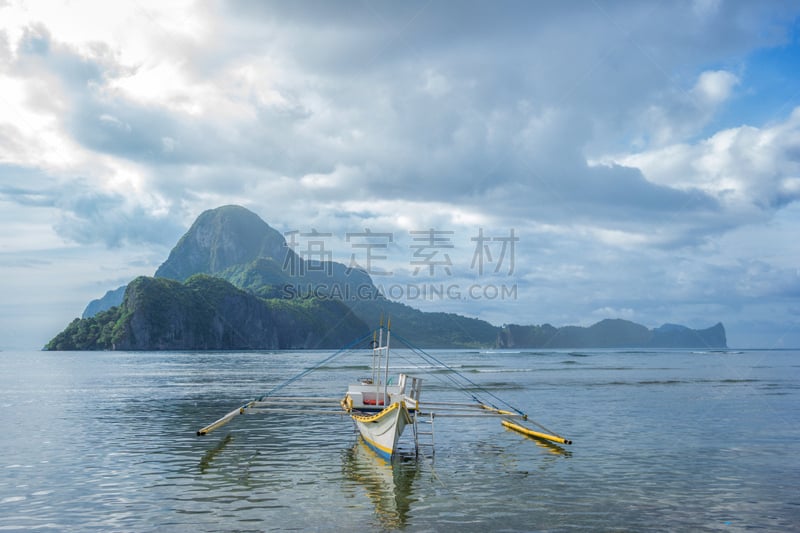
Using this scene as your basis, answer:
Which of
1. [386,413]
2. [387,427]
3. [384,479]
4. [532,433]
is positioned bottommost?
[384,479]

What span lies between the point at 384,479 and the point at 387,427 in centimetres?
388

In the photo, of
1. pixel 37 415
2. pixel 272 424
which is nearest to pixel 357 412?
pixel 272 424

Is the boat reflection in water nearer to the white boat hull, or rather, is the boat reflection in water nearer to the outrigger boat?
the white boat hull

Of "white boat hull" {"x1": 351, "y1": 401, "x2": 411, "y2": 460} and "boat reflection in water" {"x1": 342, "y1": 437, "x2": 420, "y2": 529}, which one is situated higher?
"white boat hull" {"x1": 351, "y1": 401, "x2": 411, "y2": 460}

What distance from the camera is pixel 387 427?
30.4 meters

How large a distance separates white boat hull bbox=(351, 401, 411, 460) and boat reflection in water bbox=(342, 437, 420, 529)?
1.70 feet

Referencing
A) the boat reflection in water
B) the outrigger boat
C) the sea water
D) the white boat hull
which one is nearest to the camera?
the sea water

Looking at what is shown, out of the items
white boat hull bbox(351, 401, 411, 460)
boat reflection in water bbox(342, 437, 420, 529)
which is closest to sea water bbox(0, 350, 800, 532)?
boat reflection in water bbox(342, 437, 420, 529)

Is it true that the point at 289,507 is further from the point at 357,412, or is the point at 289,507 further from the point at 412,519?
the point at 357,412

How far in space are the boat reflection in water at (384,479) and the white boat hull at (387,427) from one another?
0.52 metres

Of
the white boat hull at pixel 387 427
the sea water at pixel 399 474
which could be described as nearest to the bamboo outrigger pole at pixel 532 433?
the sea water at pixel 399 474

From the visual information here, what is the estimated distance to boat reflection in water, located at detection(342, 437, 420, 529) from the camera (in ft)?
69.6

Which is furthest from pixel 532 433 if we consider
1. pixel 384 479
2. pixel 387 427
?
pixel 384 479

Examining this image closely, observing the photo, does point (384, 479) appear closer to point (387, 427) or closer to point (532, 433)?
point (387, 427)
